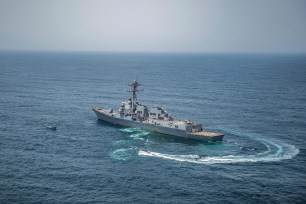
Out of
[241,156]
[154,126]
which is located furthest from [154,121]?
[241,156]

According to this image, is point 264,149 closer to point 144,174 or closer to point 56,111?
point 144,174

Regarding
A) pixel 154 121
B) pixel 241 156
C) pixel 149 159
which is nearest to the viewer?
pixel 149 159

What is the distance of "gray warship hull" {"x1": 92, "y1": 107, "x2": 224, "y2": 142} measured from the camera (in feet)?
397

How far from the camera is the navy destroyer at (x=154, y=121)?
12481cm

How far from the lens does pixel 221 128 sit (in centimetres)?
13575

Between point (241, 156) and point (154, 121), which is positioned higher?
point (154, 121)

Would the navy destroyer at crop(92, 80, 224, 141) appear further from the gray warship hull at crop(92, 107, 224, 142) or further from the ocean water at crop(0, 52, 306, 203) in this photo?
the ocean water at crop(0, 52, 306, 203)

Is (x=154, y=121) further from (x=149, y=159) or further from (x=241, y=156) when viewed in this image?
(x=241, y=156)

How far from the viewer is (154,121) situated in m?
136

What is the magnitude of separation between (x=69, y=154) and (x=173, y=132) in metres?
40.3

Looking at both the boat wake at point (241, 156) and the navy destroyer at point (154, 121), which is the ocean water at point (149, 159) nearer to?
the boat wake at point (241, 156)

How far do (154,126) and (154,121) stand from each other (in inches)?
89.1

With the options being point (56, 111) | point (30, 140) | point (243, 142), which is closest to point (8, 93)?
point (56, 111)

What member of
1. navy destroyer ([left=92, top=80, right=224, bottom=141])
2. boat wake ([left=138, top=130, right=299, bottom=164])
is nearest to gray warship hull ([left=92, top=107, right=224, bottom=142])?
navy destroyer ([left=92, top=80, right=224, bottom=141])
